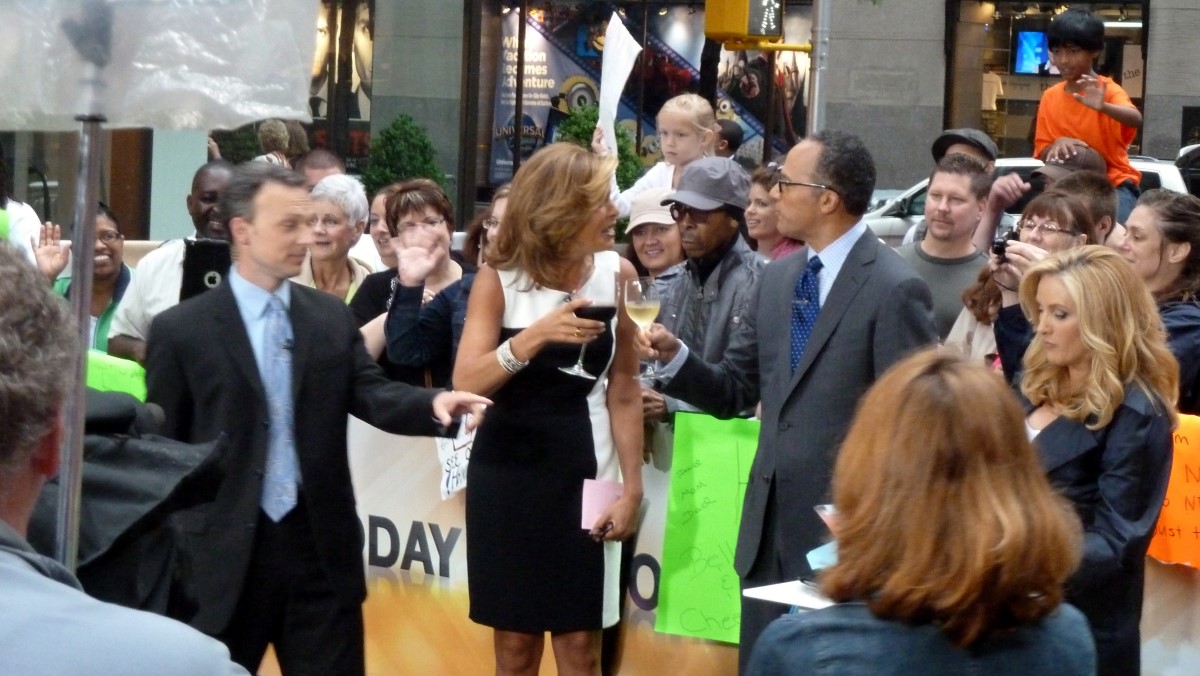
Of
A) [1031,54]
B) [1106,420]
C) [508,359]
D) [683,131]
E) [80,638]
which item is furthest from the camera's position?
[1031,54]

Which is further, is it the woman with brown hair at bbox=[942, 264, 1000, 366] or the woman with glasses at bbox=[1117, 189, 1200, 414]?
the woman with brown hair at bbox=[942, 264, 1000, 366]

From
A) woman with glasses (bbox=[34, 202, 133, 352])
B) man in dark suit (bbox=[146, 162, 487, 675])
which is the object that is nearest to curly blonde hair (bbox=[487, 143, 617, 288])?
man in dark suit (bbox=[146, 162, 487, 675])

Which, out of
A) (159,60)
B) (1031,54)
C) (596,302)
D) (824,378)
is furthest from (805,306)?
(1031,54)

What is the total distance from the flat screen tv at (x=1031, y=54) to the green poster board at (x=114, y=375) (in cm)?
2128

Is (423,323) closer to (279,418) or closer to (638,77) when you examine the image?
(279,418)

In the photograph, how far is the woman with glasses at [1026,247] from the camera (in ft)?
17.6

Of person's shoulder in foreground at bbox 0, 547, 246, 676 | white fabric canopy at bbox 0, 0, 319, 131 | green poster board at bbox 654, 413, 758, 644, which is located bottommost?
green poster board at bbox 654, 413, 758, 644

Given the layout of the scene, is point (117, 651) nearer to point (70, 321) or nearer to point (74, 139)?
point (70, 321)

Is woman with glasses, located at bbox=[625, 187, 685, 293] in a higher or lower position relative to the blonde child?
lower

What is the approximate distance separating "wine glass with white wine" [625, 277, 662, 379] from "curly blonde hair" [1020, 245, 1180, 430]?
3.75ft

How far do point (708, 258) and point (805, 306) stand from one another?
124 centimetres

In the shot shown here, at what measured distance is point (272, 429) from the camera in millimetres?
4672

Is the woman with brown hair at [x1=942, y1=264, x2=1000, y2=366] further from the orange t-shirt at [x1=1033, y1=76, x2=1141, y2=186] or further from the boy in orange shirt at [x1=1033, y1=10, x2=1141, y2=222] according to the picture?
the orange t-shirt at [x1=1033, y1=76, x2=1141, y2=186]

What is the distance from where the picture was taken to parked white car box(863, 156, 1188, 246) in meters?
15.1
